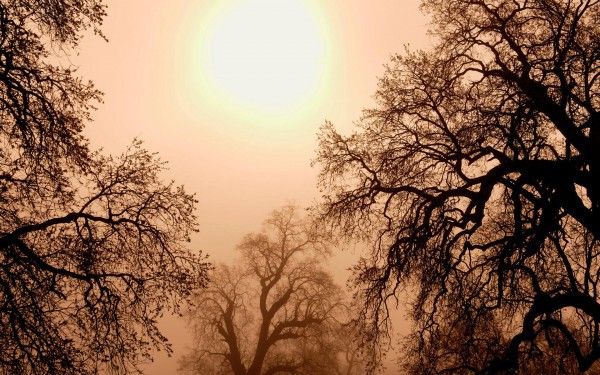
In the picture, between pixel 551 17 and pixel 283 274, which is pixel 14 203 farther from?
pixel 283 274

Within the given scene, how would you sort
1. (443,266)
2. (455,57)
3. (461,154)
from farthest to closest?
1. (455,57)
2. (461,154)
3. (443,266)

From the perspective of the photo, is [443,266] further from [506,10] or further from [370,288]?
[506,10]

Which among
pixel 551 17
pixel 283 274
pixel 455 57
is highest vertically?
pixel 283 274

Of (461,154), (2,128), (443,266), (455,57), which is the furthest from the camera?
(455,57)

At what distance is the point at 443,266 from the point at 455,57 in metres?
5.42

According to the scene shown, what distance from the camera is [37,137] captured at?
6973 millimetres

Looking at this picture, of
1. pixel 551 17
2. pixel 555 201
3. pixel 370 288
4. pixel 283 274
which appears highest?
pixel 283 274

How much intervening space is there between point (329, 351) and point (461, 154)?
56.6ft

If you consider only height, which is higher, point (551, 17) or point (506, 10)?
point (506, 10)

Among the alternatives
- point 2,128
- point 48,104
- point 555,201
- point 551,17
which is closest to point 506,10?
point 551,17

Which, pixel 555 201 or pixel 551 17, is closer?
pixel 555 201

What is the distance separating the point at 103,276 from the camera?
754 cm

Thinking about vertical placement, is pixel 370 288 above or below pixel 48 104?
below

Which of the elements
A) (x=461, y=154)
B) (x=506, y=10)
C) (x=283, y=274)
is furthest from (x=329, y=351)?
(x=506, y=10)
